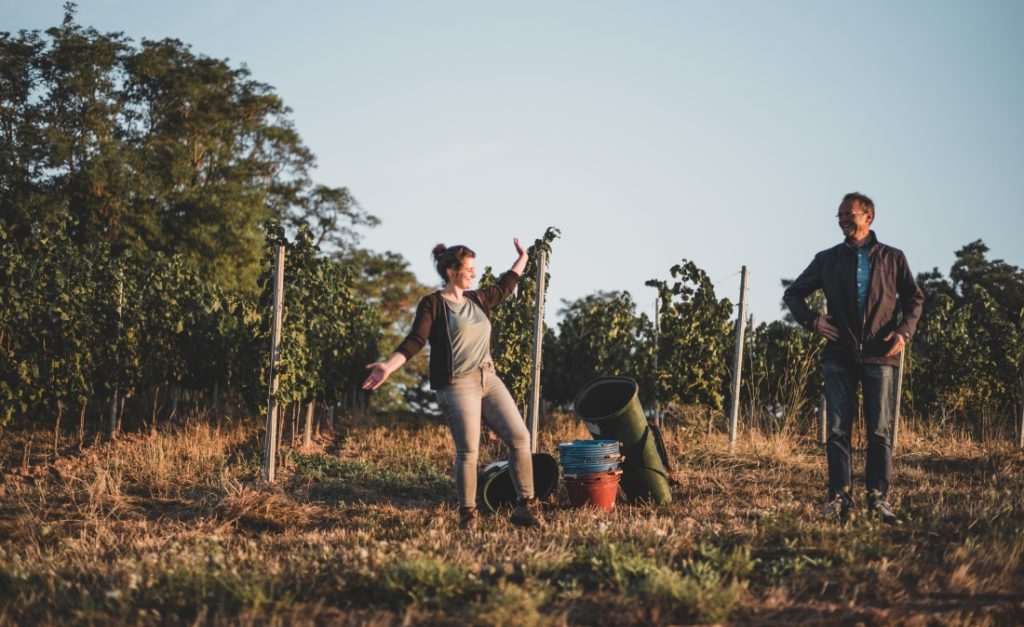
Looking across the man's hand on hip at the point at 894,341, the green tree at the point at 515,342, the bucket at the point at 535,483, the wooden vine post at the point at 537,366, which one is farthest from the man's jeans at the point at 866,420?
the green tree at the point at 515,342

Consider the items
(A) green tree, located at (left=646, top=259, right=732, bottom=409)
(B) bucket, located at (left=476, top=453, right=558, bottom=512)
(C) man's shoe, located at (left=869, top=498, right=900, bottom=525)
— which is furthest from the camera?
(A) green tree, located at (left=646, top=259, right=732, bottom=409)

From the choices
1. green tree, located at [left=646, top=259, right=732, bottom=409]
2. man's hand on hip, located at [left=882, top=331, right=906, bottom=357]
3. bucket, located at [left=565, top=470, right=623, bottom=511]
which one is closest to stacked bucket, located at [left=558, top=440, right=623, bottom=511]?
bucket, located at [left=565, top=470, right=623, bottom=511]

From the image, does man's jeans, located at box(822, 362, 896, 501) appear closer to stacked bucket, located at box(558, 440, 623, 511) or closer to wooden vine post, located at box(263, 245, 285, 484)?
stacked bucket, located at box(558, 440, 623, 511)

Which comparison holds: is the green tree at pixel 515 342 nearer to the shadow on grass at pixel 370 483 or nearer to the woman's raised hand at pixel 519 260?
the shadow on grass at pixel 370 483

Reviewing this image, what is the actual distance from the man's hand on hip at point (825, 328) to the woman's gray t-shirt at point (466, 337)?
6.19 feet

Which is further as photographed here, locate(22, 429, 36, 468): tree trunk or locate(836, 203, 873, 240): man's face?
locate(22, 429, 36, 468): tree trunk

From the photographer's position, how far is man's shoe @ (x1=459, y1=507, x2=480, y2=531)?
4.87 m

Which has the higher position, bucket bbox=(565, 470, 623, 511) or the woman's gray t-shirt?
the woman's gray t-shirt

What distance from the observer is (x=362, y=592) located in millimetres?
3457

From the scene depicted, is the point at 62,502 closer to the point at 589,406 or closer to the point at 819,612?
the point at 589,406

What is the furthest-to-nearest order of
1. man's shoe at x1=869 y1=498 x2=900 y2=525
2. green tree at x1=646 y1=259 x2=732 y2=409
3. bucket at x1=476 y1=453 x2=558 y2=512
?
green tree at x1=646 y1=259 x2=732 y2=409 < bucket at x1=476 y1=453 x2=558 y2=512 < man's shoe at x1=869 y1=498 x2=900 y2=525

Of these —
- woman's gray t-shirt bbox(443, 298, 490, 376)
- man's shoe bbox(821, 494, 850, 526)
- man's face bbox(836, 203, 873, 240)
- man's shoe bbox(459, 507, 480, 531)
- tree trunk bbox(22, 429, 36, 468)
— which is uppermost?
man's face bbox(836, 203, 873, 240)

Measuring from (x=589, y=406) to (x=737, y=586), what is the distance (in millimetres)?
3318

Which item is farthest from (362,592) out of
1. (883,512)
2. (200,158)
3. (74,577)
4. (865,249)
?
(200,158)
